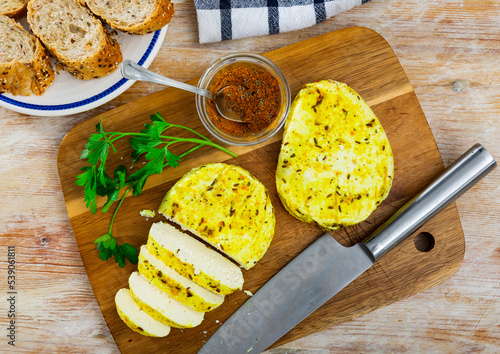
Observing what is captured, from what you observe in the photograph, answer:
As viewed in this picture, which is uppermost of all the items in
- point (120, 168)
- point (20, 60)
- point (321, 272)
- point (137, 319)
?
point (20, 60)

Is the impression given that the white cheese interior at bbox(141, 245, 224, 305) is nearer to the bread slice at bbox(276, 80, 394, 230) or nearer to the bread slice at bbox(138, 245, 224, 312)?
the bread slice at bbox(138, 245, 224, 312)

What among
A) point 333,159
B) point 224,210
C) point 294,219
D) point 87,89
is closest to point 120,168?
point 87,89

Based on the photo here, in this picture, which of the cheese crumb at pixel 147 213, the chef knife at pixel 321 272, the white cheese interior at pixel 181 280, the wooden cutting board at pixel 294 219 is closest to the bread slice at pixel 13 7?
the wooden cutting board at pixel 294 219

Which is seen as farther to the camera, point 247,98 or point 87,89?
point 87,89

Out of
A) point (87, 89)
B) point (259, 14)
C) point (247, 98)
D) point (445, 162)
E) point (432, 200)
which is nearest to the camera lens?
point (247, 98)

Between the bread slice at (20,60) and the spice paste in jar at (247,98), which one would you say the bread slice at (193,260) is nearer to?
the spice paste in jar at (247,98)

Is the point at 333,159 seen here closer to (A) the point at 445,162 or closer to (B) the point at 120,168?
(A) the point at 445,162
